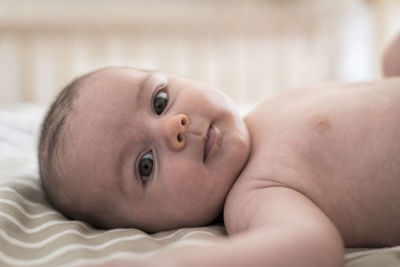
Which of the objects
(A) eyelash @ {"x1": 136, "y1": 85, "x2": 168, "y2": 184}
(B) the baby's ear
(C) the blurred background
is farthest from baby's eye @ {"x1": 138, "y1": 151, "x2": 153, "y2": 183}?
(C) the blurred background

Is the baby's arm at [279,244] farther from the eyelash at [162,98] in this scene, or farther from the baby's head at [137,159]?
the eyelash at [162,98]

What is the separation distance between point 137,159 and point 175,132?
0.09m

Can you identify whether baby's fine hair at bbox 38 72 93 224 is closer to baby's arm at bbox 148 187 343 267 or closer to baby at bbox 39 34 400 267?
baby at bbox 39 34 400 267

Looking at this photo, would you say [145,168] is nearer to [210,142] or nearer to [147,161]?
[147,161]

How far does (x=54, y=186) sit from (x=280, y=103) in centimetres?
50

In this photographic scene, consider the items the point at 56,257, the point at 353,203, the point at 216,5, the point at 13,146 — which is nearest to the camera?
the point at 56,257

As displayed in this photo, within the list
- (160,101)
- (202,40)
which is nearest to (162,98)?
(160,101)

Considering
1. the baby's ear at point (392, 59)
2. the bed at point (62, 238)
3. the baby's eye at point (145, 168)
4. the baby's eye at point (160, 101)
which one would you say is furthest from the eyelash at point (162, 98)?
the baby's ear at point (392, 59)

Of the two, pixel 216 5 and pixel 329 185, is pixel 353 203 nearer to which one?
pixel 329 185

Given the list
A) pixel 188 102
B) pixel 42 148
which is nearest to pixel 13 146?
pixel 42 148

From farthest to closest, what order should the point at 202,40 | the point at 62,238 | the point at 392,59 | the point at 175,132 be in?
the point at 202,40, the point at 392,59, the point at 175,132, the point at 62,238

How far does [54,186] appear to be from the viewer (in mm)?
797

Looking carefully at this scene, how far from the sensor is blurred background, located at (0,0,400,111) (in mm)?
2344

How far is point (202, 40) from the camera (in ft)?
8.39
